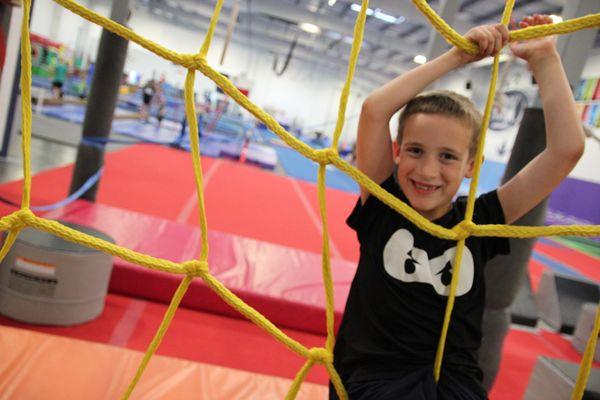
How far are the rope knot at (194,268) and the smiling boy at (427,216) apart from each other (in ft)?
0.88

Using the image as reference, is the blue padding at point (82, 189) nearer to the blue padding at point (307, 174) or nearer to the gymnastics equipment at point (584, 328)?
the gymnastics equipment at point (584, 328)

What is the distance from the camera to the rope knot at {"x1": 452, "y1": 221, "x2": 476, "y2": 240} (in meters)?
0.73

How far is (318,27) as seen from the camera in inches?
323

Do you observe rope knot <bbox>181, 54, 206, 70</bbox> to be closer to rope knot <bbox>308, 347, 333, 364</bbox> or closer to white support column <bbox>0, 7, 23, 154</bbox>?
rope knot <bbox>308, 347, 333, 364</bbox>

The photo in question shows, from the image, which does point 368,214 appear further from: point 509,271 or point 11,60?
point 11,60

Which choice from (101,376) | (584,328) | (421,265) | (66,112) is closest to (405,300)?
(421,265)

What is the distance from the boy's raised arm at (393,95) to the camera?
706 mm

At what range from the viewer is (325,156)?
76 cm

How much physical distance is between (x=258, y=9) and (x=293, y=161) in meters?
2.81

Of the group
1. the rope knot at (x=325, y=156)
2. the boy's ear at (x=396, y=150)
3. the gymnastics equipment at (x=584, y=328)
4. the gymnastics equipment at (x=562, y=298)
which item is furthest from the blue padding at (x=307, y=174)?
the rope knot at (x=325, y=156)

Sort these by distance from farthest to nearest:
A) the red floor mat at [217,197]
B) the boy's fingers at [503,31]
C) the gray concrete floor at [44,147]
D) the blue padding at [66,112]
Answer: the blue padding at [66,112], the gray concrete floor at [44,147], the red floor mat at [217,197], the boy's fingers at [503,31]

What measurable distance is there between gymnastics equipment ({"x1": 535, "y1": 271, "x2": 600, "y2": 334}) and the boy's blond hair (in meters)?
1.98

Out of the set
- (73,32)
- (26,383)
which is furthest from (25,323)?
(73,32)

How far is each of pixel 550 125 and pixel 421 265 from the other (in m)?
0.32
